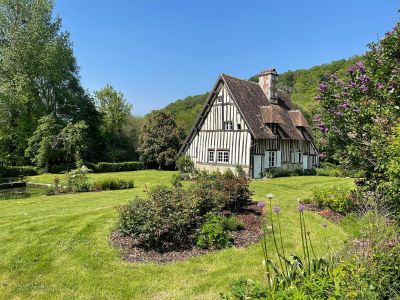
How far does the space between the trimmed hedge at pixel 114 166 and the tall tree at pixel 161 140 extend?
3.74 ft

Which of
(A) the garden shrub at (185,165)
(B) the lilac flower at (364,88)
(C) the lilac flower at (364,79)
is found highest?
(C) the lilac flower at (364,79)

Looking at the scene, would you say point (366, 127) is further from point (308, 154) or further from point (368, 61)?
point (308, 154)

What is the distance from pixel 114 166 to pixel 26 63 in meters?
13.4

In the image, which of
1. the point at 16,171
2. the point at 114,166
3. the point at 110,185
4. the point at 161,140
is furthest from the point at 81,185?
the point at 161,140

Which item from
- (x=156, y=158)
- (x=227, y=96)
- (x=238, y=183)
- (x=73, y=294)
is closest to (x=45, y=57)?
(x=156, y=158)

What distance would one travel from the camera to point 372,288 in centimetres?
336

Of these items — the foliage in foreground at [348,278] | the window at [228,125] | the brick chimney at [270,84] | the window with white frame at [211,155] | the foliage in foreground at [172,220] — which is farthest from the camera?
the brick chimney at [270,84]

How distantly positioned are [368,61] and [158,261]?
7.40 meters

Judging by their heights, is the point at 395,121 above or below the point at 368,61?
below

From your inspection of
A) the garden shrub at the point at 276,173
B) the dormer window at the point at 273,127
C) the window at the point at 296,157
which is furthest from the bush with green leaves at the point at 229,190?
the window at the point at 296,157

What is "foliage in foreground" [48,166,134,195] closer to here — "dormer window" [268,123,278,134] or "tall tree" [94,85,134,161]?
"dormer window" [268,123,278,134]

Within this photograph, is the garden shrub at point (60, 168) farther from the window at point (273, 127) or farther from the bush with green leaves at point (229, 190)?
the bush with green leaves at point (229, 190)

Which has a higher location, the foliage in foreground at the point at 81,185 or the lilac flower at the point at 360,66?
the lilac flower at the point at 360,66

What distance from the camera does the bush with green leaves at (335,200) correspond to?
33.0 feet
